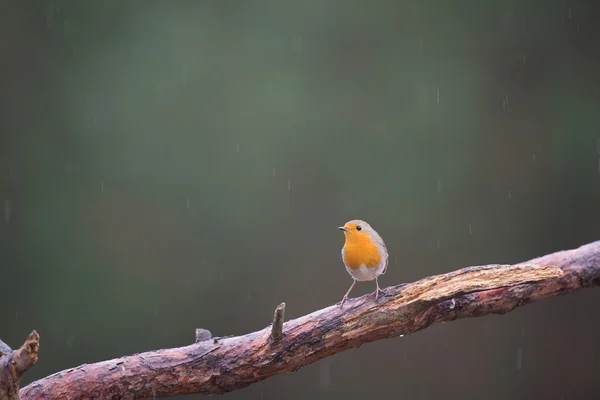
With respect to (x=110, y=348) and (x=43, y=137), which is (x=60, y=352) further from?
(x=43, y=137)

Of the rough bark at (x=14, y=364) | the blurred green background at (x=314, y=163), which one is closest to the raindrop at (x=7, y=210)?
the blurred green background at (x=314, y=163)

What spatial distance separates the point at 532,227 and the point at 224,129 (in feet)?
9.33

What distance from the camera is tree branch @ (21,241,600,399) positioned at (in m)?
2.42

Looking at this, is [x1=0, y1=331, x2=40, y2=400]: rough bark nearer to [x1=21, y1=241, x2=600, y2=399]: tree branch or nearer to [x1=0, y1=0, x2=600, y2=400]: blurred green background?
[x1=21, y1=241, x2=600, y2=399]: tree branch

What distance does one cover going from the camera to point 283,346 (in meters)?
2.49

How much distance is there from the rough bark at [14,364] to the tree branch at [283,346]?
26 cm

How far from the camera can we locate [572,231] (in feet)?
18.6

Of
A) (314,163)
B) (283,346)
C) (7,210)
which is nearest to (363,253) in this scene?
(283,346)

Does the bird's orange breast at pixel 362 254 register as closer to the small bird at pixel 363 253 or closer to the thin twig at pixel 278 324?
the small bird at pixel 363 253

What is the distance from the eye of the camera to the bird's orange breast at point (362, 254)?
8.91 ft

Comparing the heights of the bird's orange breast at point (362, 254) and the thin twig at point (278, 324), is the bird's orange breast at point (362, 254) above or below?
above

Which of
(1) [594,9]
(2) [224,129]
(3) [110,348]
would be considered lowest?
(3) [110,348]

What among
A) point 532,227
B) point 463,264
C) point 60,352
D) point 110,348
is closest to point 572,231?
point 532,227

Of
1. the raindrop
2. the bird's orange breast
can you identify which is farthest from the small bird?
the raindrop
